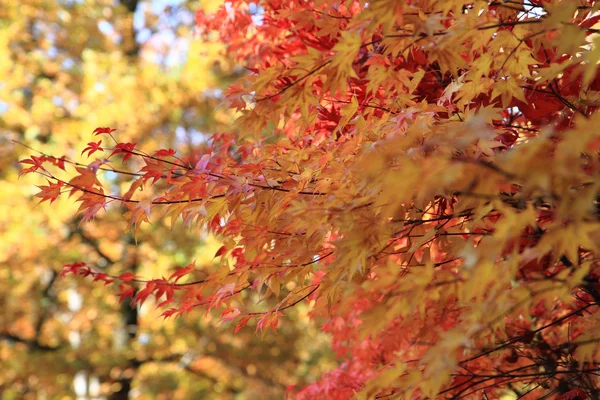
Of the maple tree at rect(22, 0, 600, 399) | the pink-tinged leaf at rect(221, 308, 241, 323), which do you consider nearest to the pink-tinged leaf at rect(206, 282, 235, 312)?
the maple tree at rect(22, 0, 600, 399)

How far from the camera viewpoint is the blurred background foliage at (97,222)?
20.5ft

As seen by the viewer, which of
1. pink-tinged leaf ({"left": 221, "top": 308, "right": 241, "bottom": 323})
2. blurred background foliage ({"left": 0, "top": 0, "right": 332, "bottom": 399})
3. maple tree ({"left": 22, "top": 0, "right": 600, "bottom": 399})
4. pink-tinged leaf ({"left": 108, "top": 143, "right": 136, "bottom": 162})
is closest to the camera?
maple tree ({"left": 22, "top": 0, "right": 600, "bottom": 399})

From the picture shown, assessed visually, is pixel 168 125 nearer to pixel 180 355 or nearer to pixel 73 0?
pixel 73 0

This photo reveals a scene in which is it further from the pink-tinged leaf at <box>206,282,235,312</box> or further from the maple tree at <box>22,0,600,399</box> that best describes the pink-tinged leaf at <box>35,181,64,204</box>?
the pink-tinged leaf at <box>206,282,235,312</box>

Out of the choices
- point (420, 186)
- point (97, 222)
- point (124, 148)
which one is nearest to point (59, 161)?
point (124, 148)

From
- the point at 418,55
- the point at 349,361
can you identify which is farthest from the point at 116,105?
the point at 418,55

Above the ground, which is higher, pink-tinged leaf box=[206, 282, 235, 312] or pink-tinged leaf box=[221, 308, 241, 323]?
pink-tinged leaf box=[221, 308, 241, 323]

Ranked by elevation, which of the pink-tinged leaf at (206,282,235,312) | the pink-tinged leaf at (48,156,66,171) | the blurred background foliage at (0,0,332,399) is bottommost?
the pink-tinged leaf at (206,282,235,312)

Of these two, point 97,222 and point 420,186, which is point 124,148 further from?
point 97,222

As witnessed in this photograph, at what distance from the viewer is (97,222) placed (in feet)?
22.3

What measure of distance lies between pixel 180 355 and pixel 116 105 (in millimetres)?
3314

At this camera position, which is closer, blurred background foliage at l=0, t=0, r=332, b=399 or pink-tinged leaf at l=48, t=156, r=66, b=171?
pink-tinged leaf at l=48, t=156, r=66, b=171

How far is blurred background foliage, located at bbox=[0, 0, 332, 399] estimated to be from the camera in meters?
6.25

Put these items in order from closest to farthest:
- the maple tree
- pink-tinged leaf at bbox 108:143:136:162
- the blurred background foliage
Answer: the maple tree, pink-tinged leaf at bbox 108:143:136:162, the blurred background foliage
